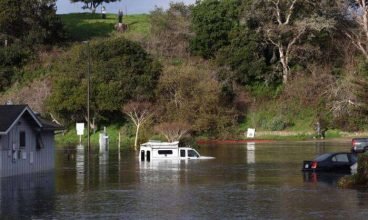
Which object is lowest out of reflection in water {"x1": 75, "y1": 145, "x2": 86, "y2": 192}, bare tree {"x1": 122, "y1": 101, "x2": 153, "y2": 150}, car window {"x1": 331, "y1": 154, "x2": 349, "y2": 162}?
reflection in water {"x1": 75, "y1": 145, "x2": 86, "y2": 192}

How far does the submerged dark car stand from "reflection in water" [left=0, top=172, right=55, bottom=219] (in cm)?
1233

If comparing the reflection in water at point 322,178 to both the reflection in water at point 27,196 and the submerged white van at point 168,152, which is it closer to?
the reflection in water at point 27,196

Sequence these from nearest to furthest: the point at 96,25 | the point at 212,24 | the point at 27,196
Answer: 1. the point at 27,196
2. the point at 212,24
3. the point at 96,25

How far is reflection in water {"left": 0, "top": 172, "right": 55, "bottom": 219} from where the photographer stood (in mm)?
21781

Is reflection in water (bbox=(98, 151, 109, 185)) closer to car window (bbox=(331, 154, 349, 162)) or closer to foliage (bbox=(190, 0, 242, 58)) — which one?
car window (bbox=(331, 154, 349, 162))

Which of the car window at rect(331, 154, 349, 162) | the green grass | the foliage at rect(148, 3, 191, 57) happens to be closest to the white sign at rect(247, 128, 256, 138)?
the foliage at rect(148, 3, 191, 57)

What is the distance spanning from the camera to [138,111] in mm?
76250

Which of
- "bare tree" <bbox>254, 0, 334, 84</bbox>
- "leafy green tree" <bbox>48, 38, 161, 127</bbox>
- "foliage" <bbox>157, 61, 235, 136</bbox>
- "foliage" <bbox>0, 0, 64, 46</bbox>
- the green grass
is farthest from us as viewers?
the green grass

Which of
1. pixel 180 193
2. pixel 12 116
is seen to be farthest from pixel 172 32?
pixel 180 193

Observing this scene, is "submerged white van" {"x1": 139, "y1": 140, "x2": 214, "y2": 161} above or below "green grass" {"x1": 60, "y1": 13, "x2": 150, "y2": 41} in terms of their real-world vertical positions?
below

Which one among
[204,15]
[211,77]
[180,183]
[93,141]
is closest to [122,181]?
[180,183]

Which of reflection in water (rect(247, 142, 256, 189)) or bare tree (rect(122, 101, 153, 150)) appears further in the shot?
bare tree (rect(122, 101, 153, 150))

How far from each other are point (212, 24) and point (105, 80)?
16.8 metres

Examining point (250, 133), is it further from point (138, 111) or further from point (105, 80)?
point (105, 80)
